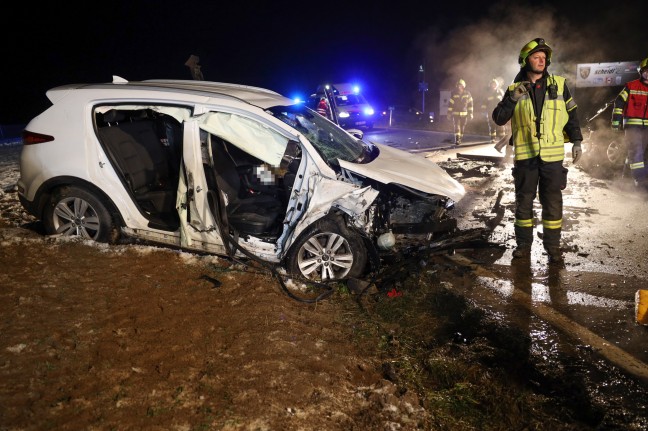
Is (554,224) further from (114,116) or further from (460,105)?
(460,105)

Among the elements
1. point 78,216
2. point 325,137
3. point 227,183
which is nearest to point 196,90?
point 227,183

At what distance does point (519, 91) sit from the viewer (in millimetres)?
4523

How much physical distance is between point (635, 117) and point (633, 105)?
0.19 meters

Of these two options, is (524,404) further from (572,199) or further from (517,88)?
(572,199)

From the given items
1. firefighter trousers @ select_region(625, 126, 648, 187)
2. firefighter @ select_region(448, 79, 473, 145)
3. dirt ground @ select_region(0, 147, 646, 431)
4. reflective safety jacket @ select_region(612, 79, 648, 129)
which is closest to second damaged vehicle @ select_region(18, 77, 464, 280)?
dirt ground @ select_region(0, 147, 646, 431)

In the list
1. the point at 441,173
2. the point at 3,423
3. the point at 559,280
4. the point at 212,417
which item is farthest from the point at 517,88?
the point at 3,423

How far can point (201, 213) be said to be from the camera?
4242 millimetres

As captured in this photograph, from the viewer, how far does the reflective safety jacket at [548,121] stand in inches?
181

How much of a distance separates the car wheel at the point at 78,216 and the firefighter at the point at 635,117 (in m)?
7.13

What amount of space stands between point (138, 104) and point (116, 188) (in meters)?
0.85

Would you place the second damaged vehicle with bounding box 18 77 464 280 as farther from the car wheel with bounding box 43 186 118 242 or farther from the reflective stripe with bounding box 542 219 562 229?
the reflective stripe with bounding box 542 219 562 229

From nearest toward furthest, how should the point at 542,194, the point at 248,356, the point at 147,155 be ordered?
the point at 248,356 → the point at 542,194 → the point at 147,155

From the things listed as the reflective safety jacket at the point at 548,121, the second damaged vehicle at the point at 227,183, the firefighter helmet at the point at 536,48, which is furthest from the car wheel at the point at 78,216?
the firefighter helmet at the point at 536,48

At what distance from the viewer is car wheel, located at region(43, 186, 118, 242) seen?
4.59 m
